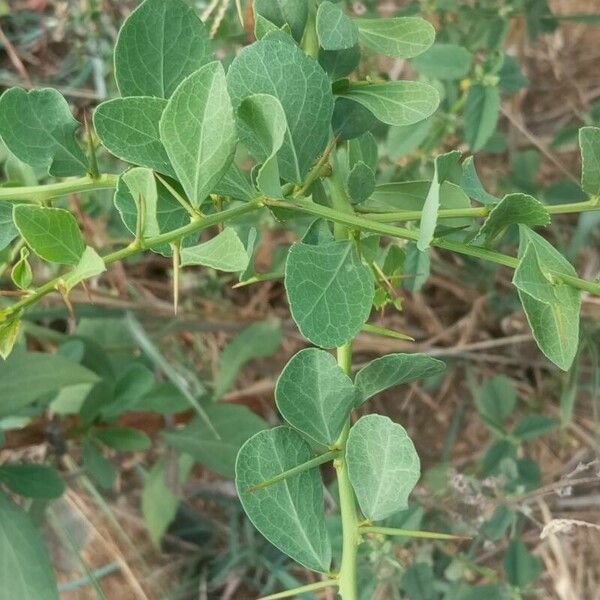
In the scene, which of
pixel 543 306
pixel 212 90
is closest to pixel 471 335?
pixel 543 306

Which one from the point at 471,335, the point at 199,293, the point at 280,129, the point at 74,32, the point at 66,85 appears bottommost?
the point at 471,335

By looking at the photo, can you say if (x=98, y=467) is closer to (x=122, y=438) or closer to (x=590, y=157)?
(x=122, y=438)

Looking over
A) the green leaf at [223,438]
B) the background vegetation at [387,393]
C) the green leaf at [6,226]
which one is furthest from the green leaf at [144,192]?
the green leaf at [223,438]

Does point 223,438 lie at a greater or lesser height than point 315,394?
lesser

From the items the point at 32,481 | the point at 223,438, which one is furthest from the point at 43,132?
the point at 223,438

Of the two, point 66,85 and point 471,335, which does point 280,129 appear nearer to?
point 471,335

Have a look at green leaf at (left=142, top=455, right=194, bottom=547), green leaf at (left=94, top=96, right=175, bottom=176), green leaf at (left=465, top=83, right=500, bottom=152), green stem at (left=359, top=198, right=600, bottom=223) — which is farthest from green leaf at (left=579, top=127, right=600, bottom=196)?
green leaf at (left=142, top=455, right=194, bottom=547)

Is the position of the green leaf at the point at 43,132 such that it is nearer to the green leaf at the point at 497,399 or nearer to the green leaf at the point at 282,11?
the green leaf at the point at 282,11
